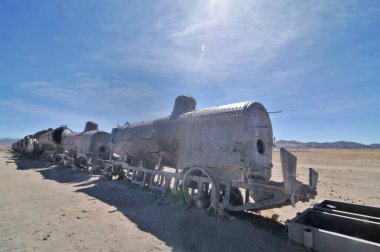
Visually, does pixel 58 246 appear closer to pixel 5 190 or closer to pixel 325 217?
pixel 325 217

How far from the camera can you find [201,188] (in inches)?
332

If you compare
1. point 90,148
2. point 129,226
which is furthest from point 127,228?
point 90,148

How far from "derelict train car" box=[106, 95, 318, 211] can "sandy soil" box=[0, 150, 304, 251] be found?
27.8 inches

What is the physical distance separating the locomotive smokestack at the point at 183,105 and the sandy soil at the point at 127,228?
136 inches

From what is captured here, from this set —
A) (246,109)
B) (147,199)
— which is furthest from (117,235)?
(246,109)

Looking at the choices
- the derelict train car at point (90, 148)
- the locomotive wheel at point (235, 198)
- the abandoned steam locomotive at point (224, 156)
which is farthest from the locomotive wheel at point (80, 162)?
the locomotive wheel at point (235, 198)

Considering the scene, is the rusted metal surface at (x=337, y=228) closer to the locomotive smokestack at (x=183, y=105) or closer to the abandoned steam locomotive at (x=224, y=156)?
the abandoned steam locomotive at (x=224, y=156)

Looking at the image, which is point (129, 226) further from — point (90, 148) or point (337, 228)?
point (90, 148)

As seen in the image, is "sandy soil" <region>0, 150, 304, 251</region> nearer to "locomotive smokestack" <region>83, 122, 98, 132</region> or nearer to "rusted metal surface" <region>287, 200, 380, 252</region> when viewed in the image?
"rusted metal surface" <region>287, 200, 380, 252</region>

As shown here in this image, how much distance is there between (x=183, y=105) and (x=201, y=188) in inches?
150

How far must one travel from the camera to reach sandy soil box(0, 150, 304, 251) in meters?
6.07

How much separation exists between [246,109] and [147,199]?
5317 millimetres

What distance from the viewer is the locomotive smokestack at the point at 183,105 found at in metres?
10.8

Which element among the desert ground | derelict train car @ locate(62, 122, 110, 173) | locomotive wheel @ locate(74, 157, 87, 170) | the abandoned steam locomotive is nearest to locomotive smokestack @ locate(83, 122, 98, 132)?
derelict train car @ locate(62, 122, 110, 173)
